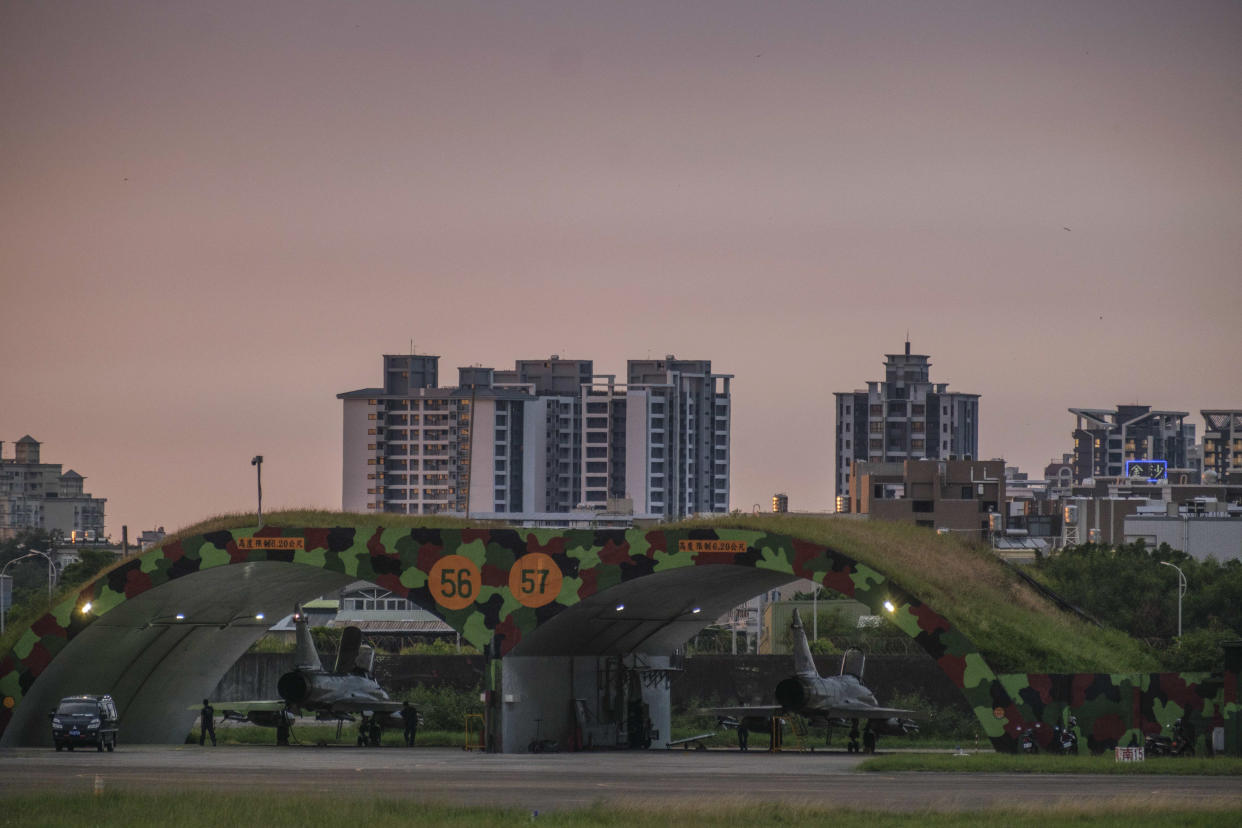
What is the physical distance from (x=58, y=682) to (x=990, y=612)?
25.4 metres

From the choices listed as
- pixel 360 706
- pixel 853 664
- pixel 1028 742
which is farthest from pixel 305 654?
pixel 1028 742

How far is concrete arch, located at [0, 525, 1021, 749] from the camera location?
4900 cm

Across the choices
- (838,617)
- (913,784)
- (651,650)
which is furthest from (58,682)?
(838,617)

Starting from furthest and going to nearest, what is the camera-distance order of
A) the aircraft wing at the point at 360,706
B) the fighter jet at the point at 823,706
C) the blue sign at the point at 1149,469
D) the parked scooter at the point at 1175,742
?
1. the blue sign at the point at 1149,469
2. the aircraft wing at the point at 360,706
3. the fighter jet at the point at 823,706
4. the parked scooter at the point at 1175,742

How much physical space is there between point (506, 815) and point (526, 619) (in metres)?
19.8

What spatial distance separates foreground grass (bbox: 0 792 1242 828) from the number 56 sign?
17801mm

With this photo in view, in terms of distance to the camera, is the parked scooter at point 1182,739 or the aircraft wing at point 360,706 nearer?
the parked scooter at point 1182,739

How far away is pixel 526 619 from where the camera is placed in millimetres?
51938

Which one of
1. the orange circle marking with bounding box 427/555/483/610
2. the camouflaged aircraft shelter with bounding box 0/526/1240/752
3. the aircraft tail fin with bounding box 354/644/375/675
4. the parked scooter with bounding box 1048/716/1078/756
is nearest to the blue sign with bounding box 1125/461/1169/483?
the camouflaged aircraft shelter with bounding box 0/526/1240/752

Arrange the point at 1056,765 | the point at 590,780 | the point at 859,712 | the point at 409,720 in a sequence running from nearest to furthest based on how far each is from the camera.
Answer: the point at 590,780 → the point at 1056,765 → the point at 859,712 → the point at 409,720

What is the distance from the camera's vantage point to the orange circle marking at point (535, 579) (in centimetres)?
5181

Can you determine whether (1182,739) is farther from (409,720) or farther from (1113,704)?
(409,720)

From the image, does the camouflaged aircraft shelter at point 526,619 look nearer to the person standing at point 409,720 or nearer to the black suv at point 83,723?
the black suv at point 83,723

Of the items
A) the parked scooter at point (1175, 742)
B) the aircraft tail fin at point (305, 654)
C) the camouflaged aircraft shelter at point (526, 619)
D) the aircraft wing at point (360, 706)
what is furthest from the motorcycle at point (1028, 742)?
the aircraft tail fin at point (305, 654)
